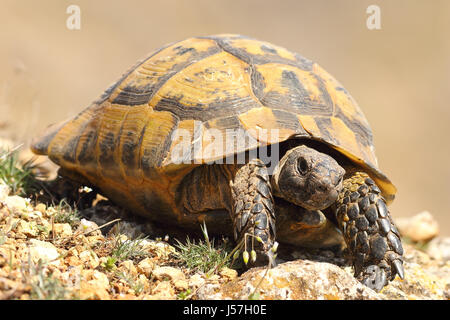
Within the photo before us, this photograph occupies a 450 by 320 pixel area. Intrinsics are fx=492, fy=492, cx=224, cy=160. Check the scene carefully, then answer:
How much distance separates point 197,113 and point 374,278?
5.46 ft

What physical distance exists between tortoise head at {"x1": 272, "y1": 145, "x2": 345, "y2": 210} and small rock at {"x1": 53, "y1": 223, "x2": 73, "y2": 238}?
1486 millimetres

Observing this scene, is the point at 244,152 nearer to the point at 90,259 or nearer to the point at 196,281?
the point at 196,281

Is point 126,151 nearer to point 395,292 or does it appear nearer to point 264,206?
point 264,206

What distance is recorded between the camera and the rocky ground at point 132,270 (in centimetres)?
256

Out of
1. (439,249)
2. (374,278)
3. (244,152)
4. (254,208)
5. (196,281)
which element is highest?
(244,152)

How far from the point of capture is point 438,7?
22406 millimetres

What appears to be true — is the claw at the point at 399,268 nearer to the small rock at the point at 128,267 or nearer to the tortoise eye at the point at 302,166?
the tortoise eye at the point at 302,166

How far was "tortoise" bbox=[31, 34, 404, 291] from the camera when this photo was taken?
3238 millimetres

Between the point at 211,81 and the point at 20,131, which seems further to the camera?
the point at 20,131

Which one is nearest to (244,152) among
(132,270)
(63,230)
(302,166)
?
(302,166)

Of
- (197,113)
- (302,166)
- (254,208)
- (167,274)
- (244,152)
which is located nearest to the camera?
(167,274)

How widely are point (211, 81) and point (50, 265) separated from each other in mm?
1789

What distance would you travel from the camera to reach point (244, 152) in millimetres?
3387
